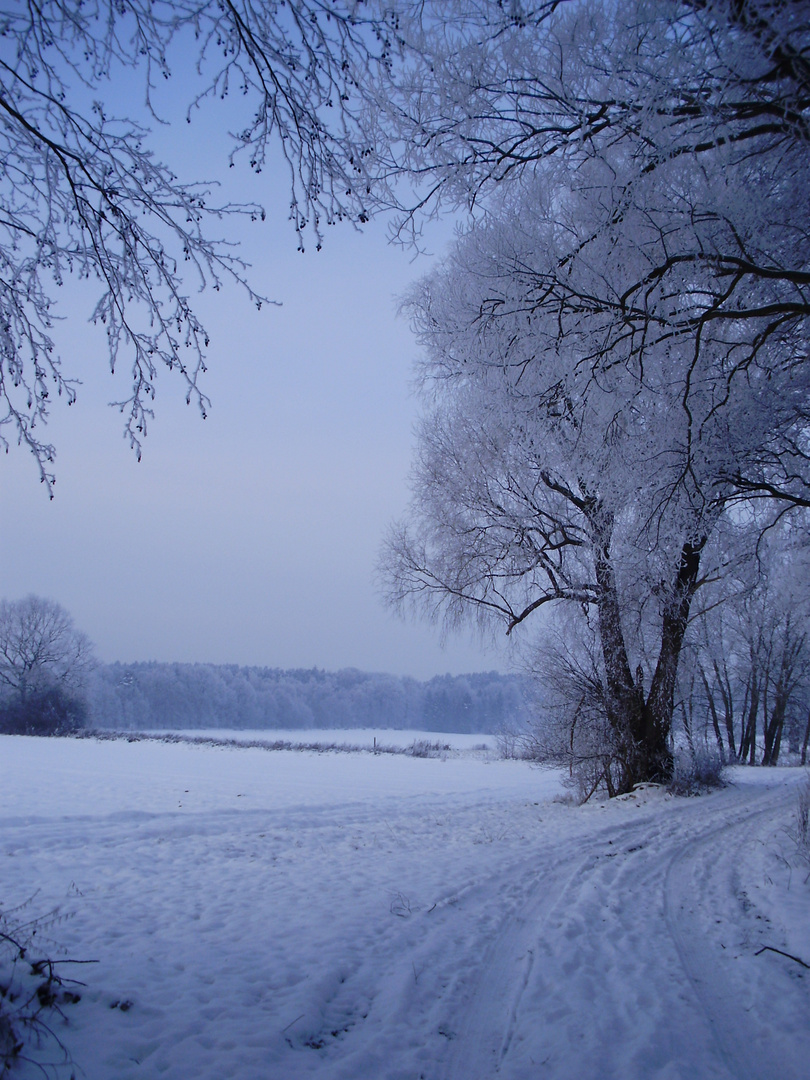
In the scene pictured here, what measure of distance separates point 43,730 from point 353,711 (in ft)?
221

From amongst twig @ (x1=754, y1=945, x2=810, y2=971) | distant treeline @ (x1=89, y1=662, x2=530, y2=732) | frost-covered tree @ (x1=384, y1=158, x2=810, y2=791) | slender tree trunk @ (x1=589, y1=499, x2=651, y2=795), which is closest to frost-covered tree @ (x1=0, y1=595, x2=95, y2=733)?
distant treeline @ (x1=89, y1=662, x2=530, y2=732)

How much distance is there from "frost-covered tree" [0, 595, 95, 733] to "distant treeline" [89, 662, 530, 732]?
28527mm

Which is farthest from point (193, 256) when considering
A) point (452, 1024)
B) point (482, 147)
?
point (452, 1024)

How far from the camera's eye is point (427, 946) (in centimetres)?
391

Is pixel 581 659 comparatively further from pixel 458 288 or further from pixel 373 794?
pixel 458 288

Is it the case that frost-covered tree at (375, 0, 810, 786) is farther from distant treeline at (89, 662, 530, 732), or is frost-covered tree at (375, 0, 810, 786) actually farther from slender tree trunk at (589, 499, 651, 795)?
distant treeline at (89, 662, 530, 732)

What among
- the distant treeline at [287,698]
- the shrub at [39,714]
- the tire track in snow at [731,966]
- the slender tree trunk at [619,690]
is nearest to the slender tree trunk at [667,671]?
the slender tree trunk at [619,690]

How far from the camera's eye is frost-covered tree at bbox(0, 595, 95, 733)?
40.8 m

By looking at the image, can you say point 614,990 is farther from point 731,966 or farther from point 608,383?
point 608,383

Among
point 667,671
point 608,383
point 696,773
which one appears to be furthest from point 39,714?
point 608,383

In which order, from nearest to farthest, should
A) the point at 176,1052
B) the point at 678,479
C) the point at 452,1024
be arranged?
the point at 176,1052
the point at 452,1024
the point at 678,479

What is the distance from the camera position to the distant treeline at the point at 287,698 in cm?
7994

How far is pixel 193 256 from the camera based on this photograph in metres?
3.28

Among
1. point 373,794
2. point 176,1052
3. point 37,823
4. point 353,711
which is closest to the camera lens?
point 176,1052
